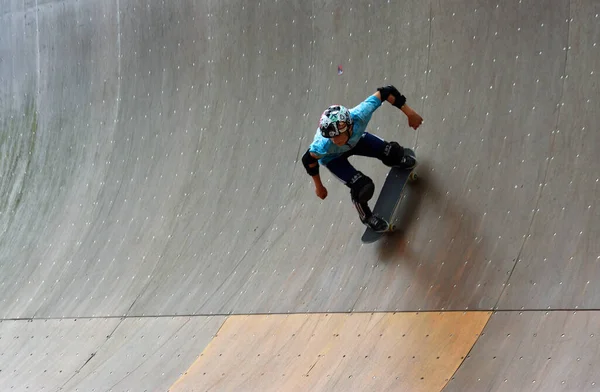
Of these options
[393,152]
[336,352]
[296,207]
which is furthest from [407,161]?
[336,352]

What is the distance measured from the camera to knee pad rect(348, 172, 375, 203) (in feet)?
15.6

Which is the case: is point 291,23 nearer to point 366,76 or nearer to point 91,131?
point 366,76

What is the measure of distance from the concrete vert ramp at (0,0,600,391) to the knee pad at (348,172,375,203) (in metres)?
0.42

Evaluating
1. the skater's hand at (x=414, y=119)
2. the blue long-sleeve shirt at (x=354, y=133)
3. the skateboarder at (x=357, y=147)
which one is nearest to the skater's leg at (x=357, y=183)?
the skateboarder at (x=357, y=147)

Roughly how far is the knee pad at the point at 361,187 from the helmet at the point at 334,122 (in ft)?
1.41

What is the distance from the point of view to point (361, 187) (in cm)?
477

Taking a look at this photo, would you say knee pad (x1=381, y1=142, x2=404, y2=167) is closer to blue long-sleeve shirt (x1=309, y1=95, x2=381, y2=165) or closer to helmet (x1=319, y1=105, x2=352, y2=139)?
blue long-sleeve shirt (x1=309, y1=95, x2=381, y2=165)

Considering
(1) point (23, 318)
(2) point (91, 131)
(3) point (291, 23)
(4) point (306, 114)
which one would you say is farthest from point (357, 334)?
(2) point (91, 131)

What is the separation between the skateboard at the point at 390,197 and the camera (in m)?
4.98

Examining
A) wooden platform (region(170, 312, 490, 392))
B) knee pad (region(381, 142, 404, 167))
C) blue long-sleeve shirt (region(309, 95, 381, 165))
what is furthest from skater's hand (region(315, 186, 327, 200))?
wooden platform (region(170, 312, 490, 392))

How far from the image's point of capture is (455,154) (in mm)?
4902

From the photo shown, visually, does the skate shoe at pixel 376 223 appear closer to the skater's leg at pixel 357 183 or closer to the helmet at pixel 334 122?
the skater's leg at pixel 357 183

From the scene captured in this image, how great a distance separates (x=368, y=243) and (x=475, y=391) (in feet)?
5.62

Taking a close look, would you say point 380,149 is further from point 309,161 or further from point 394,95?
Result: point 309,161
